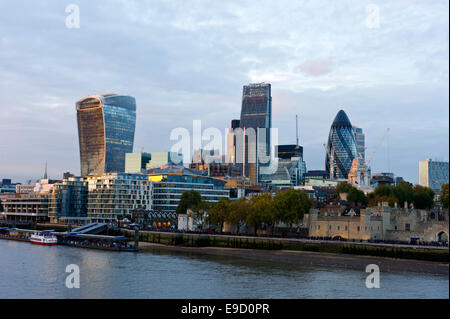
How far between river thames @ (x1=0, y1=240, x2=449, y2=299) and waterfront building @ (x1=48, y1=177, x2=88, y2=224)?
99117 mm

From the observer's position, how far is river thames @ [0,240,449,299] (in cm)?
5144

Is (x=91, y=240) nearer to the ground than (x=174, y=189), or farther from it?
nearer to the ground

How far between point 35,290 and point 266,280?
25.2 meters

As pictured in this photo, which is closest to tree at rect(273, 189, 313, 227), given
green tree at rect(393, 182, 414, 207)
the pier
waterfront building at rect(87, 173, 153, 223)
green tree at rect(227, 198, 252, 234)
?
green tree at rect(227, 198, 252, 234)

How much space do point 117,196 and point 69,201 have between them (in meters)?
29.1

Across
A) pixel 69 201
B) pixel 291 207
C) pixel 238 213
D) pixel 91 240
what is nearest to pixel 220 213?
pixel 238 213

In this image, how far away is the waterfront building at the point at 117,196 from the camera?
160m

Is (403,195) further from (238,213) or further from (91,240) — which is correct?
(91,240)

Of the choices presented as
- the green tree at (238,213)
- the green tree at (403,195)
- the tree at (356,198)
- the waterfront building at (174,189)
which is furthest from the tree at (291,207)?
the waterfront building at (174,189)

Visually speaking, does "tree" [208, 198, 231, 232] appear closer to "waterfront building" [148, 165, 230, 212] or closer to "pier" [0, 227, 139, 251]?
"pier" [0, 227, 139, 251]

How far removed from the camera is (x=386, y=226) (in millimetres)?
92562
